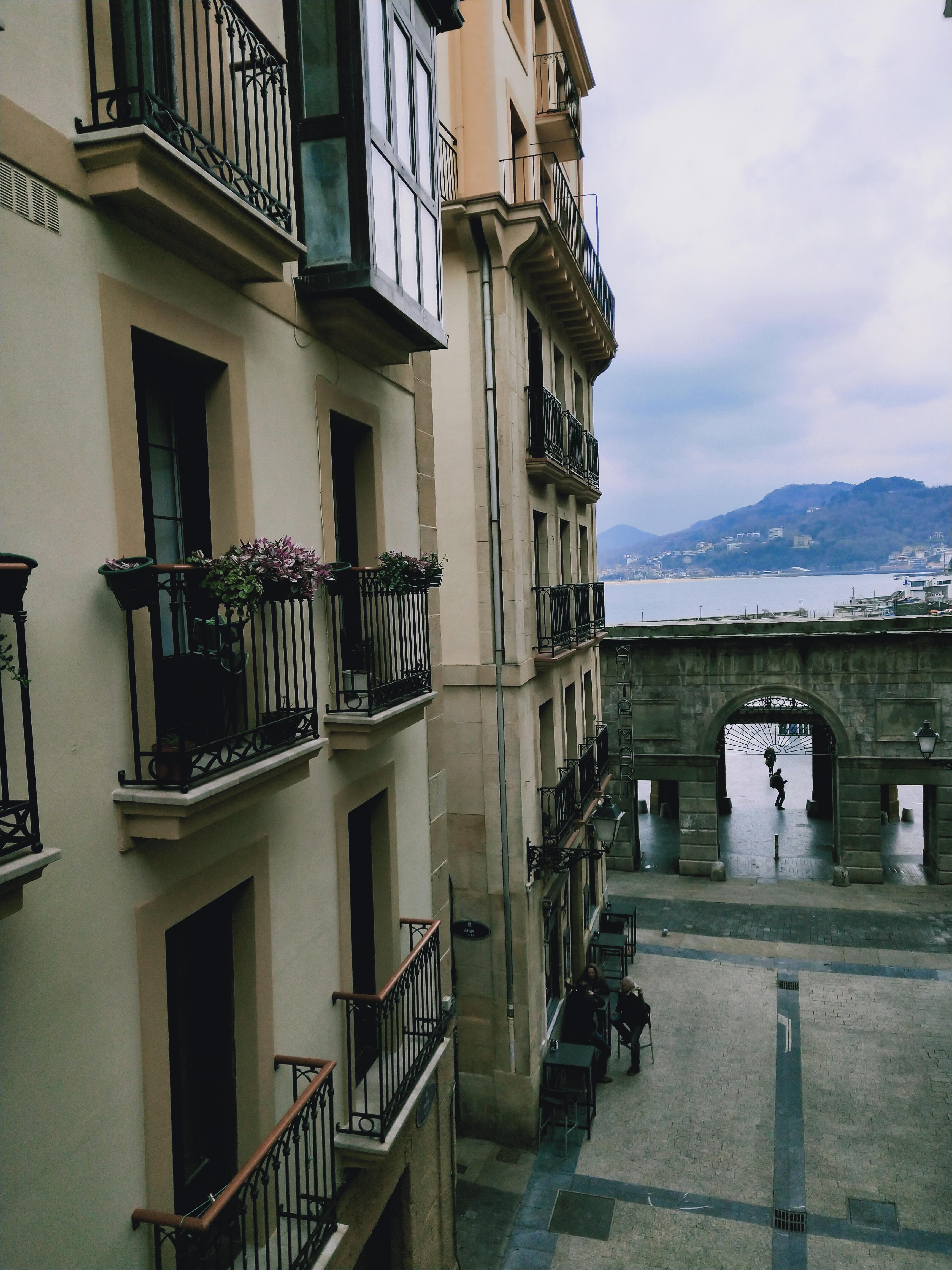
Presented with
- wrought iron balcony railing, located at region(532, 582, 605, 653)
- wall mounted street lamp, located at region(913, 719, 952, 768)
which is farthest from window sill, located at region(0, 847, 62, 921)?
wall mounted street lamp, located at region(913, 719, 952, 768)

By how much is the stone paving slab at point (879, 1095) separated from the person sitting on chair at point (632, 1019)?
276cm

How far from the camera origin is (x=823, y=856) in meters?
27.5

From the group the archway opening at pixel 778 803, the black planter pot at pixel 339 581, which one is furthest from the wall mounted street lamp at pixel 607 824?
the archway opening at pixel 778 803

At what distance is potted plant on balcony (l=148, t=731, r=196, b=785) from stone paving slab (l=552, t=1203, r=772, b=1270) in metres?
9.58

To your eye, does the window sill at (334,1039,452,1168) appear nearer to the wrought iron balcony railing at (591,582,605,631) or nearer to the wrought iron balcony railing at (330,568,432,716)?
the wrought iron balcony railing at (330,568,432,716)

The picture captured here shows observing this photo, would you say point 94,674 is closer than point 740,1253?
Yes

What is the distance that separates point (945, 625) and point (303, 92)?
78.5 feet

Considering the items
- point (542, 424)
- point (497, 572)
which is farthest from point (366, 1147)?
point (542, 424)

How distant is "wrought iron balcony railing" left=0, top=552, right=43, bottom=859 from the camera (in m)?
3.33

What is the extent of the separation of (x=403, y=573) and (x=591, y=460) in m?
12.9

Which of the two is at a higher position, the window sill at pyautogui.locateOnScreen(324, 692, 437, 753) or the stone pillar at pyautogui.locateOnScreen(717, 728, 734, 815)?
the window sill at pyautogui.locateOnScreen(324, 692, 437, 753)

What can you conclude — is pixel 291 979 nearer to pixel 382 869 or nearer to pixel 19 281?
pixel 382 869

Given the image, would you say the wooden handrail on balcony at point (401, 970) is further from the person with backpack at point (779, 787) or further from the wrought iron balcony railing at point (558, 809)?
the person with backpack at point (779, 787)

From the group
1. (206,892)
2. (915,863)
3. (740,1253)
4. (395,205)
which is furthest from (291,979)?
(915,863)
